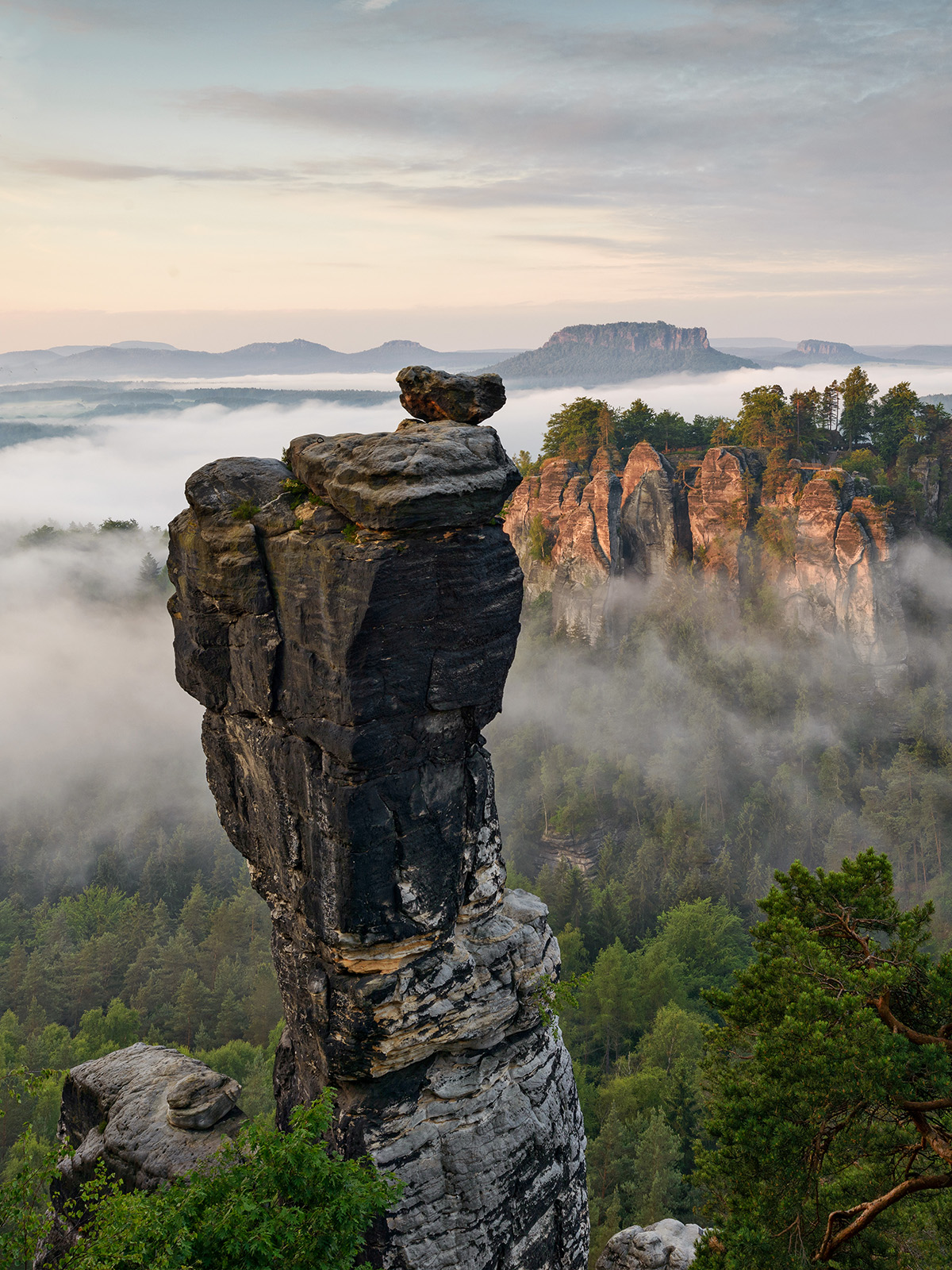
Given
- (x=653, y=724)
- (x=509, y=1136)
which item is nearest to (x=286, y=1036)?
(x=509, y=1136)

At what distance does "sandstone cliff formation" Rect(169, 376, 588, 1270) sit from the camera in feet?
42.1

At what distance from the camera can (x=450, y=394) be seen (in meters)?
14.9

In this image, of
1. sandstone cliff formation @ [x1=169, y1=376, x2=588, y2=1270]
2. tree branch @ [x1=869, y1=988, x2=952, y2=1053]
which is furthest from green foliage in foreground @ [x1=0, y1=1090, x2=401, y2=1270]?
tree branch @ [x1=869, y1=988, x2=952, y2=1053]

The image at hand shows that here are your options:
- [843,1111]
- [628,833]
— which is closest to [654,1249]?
[843,1111]

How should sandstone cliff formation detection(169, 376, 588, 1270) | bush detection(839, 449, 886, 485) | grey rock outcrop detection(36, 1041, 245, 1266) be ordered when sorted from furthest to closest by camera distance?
bush detection(839, 449, 886, 485) < grey rock outcrop detection(36, 1041, 245, 1266) < sandstone cliff formation detection(169, 376, 588, 1270)

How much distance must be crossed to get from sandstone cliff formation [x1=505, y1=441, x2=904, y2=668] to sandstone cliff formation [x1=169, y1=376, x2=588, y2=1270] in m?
51.9

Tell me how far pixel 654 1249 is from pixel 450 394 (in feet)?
58.4

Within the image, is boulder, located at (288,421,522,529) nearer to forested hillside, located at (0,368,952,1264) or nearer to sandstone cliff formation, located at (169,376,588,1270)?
sandstone cliff formation, located at (169,376,588,1270)

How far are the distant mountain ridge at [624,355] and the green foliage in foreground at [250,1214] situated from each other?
595 ft

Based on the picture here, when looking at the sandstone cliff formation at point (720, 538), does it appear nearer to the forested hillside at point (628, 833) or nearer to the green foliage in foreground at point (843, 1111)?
the forested hillside at point (628, 833)

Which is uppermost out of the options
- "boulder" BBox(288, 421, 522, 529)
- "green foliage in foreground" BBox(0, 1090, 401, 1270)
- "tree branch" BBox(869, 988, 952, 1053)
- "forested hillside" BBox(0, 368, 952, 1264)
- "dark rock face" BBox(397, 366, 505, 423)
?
"dark rock face" BBox(397, 366, 505, 423)

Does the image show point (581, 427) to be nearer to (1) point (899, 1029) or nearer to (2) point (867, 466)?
(2) point (867, 466)

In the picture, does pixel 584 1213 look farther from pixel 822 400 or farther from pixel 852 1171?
pixel 822 400

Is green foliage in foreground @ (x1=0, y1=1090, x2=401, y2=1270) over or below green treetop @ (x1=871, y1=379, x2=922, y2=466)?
below
